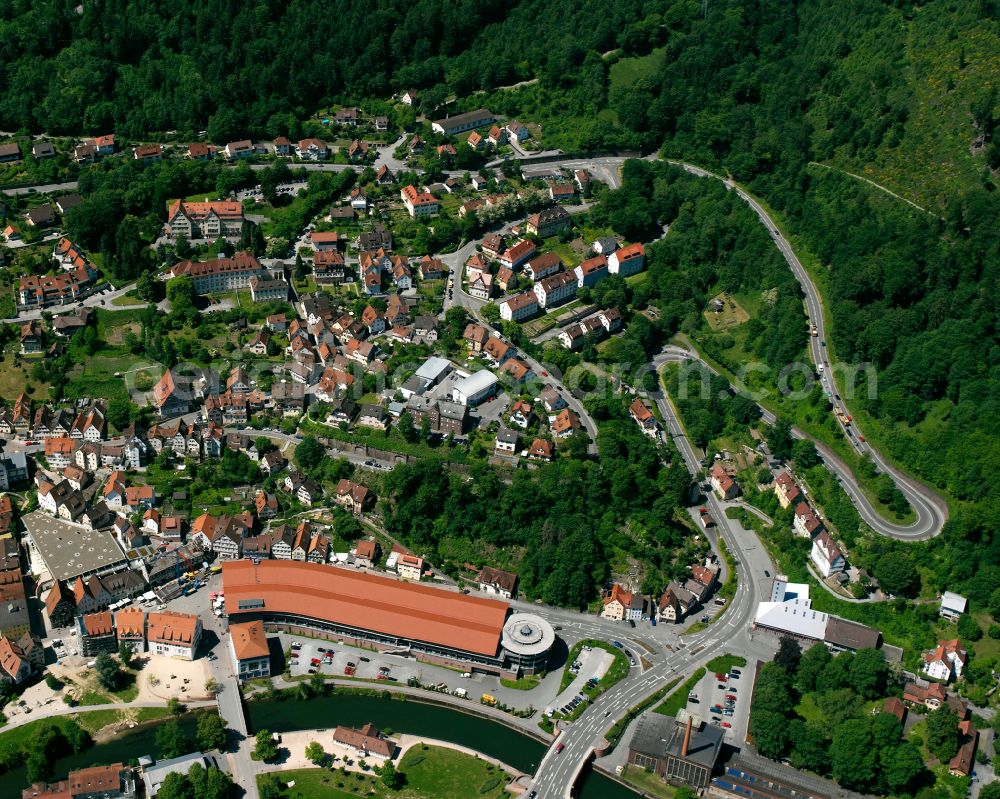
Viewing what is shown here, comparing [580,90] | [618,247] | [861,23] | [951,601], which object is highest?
[861,23]


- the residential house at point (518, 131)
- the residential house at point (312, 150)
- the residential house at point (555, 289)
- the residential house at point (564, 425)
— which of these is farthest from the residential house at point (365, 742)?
the residential house at point (518, 131)

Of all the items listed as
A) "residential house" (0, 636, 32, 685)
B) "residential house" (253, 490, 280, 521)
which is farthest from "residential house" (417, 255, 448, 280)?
"residential house" (0, 636, 32, 685)

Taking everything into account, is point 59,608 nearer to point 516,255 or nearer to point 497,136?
point 516,255

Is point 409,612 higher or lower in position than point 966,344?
lower

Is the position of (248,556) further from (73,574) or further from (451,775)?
(451,775)

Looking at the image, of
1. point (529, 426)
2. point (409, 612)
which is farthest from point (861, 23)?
point (409, 612)
